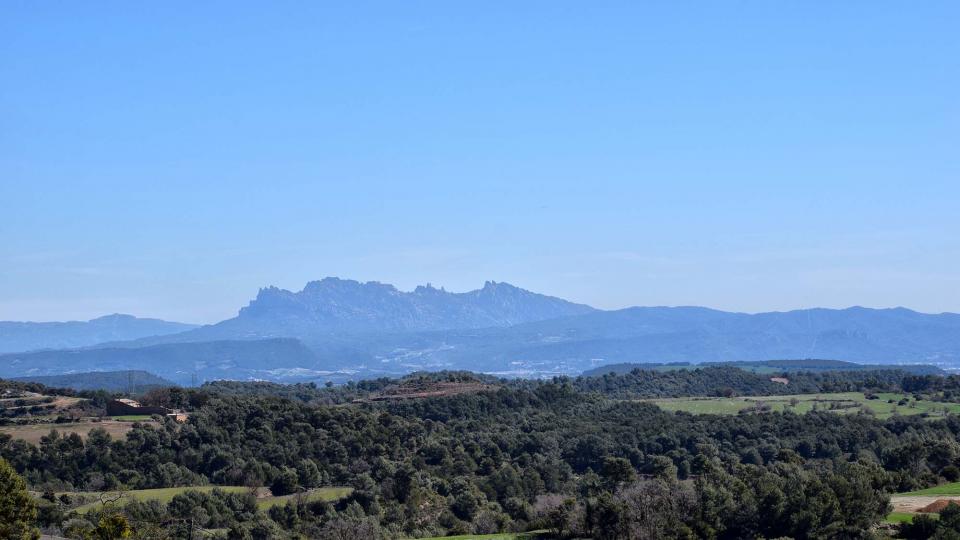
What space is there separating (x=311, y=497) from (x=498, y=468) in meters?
15.0

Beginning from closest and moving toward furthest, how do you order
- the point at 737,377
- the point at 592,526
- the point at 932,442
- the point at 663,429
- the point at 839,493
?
the point at 839,493 → the point at 592,526 → the point at 932,442 → the point at 663,429 → the point at 737,377

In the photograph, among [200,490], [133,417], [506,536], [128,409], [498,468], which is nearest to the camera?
[506,536]

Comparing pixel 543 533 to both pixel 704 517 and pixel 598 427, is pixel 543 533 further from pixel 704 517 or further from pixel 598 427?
pixel 598 427

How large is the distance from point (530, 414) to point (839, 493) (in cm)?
5881

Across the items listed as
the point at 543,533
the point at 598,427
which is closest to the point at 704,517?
the point at 543,533

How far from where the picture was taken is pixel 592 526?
138ft

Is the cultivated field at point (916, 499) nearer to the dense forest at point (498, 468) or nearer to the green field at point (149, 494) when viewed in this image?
the dense forest at point (498, 468)

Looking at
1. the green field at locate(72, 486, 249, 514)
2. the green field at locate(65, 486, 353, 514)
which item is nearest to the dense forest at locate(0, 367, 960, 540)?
the green field at locate(65, 486, 353, 514)

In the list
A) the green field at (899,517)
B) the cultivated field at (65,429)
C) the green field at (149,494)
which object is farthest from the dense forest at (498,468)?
the cultivated field at (65,429)

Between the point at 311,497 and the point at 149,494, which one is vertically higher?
the point at 149,494

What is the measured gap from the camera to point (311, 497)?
57062 mm

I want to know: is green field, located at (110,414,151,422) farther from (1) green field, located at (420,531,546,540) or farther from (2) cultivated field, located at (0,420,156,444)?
(1) green field, located at (420,531,546,540)

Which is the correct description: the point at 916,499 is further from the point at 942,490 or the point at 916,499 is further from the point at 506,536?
the point at 506,536

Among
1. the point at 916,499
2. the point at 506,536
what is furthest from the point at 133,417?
the point at 916,499
